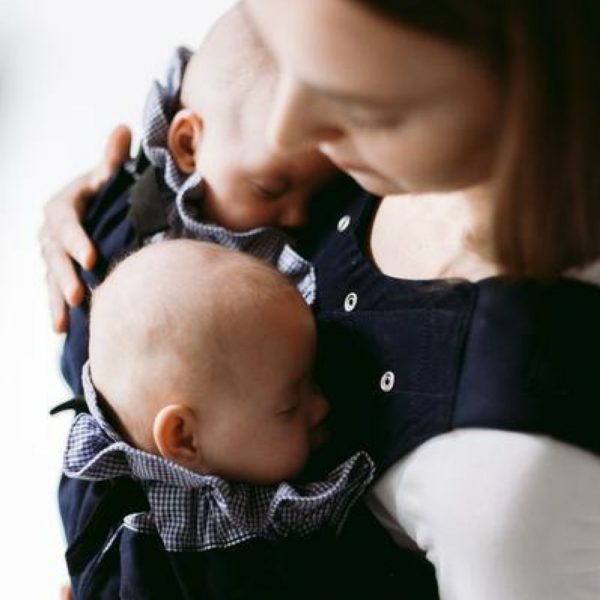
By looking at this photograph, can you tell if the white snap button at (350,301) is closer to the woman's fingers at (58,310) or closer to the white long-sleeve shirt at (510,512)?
the white long-sleeve shirt at (510,512)

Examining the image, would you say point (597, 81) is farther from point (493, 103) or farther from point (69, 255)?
point (69, 255)

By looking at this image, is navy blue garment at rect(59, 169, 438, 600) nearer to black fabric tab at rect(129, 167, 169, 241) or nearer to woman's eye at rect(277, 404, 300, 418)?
woman's eye at rect(277, 404, 300, 418)

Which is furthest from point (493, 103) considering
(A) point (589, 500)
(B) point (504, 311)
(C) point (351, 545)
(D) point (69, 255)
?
(D) point (69, 255)

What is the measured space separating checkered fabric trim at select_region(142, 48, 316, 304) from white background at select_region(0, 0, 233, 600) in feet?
1.51

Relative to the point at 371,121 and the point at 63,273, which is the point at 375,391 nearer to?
the point at 371,121

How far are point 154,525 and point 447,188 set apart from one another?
41 cm

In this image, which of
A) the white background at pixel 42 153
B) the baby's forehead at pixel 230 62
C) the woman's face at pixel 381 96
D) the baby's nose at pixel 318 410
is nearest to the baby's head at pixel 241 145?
the baby's forehead at pixel 230 62

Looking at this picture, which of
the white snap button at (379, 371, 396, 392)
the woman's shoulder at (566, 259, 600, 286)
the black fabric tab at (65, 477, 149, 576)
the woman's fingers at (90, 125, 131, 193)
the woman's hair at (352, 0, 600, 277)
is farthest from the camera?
the woman's fingers at (90, 125, 131, 193)

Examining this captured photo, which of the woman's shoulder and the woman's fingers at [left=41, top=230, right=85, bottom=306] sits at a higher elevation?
the woman's shoulder

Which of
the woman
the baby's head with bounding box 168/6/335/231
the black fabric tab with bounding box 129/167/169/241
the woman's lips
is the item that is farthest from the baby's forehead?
the woman's lips

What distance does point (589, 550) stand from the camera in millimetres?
610

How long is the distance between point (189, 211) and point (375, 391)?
12.9 inches

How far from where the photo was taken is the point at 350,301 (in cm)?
76

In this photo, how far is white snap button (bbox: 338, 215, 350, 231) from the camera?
821 mm
